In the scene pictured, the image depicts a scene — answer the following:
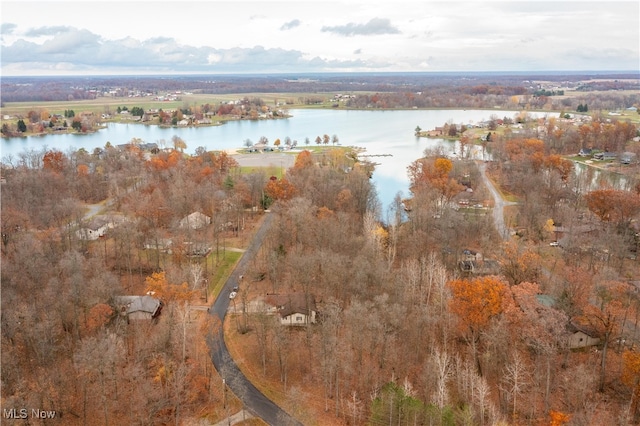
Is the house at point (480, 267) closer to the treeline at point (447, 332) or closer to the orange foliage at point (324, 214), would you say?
the treeline at point (447, 332)

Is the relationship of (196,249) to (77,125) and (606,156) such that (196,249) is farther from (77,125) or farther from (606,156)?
(77,125)

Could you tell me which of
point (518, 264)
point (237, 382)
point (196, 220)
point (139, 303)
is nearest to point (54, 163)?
point (196, 220)

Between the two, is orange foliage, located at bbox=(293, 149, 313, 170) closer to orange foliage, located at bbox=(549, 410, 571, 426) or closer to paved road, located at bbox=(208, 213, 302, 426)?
paved road, located at bbox=(208, 213, 302, 426)

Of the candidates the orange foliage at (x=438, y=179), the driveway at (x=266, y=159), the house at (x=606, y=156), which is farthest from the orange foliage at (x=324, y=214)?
the house at (x=606, y=156)

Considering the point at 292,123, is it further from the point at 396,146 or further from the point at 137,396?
the point at 137,396

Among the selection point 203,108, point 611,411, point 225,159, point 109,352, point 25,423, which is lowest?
point 611,411

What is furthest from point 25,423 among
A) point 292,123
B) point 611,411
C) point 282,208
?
point 292,123
